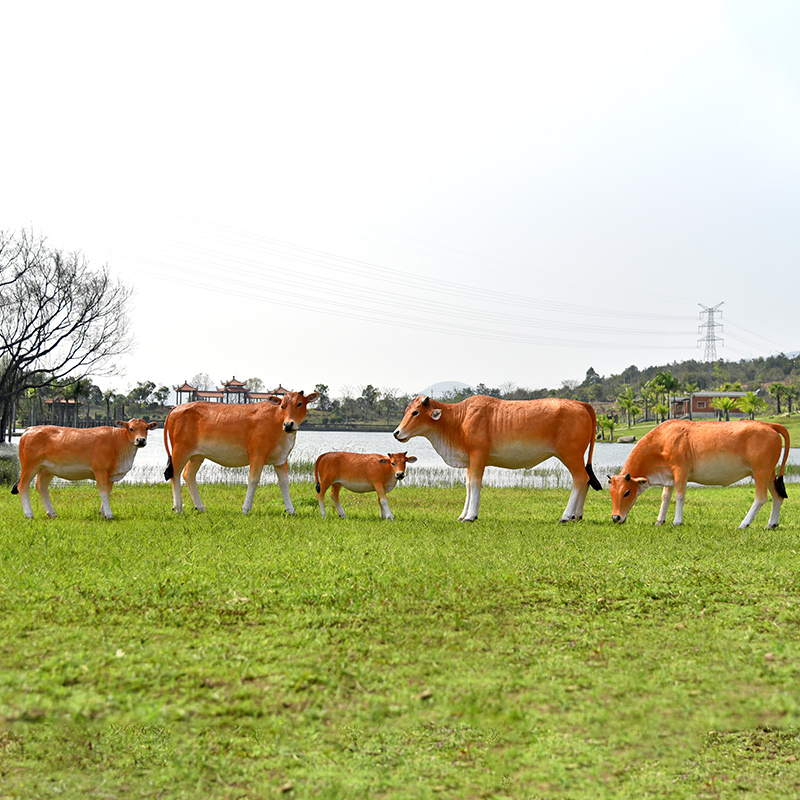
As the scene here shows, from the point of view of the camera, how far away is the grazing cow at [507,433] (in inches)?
475

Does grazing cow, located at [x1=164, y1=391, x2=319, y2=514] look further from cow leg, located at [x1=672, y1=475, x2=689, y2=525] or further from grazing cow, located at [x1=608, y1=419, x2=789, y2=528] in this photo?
cow leg, located at [x1=672, y1=475, x2=689, y2=525]

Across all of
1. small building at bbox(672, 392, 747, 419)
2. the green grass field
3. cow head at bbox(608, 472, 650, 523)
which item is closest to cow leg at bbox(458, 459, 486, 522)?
cow head at bbox(608, 472, 650, 523)

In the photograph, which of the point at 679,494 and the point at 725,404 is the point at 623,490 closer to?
the point at 679,494

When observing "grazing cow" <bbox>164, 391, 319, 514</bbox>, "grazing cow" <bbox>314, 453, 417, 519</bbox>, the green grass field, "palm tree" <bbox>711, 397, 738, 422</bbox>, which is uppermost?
"palm tree" <bbox>711, 397, 738, 422</bbox>

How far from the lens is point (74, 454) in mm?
11727

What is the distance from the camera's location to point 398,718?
437cm

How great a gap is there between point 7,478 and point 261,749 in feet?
56.2

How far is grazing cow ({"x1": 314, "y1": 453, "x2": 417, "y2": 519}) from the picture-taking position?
12297 millimetres

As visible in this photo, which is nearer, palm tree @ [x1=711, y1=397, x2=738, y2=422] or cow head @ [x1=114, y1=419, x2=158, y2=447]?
cow head @ [x1=114, y1=419, x2=158, y2=447]

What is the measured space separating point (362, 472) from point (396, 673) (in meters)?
7.55

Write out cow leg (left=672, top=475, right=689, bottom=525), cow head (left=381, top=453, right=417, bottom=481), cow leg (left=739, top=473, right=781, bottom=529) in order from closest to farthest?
cow leg (left=739, top=473, right=781, bottom=529)
cow leg (left=672, top=475, right=689, bottom=525)
cow head (left=381, top=453, right=417, bottom=481)

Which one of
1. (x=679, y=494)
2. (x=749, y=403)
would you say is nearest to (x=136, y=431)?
(x=679, y=494)

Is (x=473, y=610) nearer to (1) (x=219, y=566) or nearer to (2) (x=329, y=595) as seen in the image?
(2) (x=329, y=595)

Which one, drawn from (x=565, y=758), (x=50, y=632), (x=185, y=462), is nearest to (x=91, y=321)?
(x=185, y=462)
